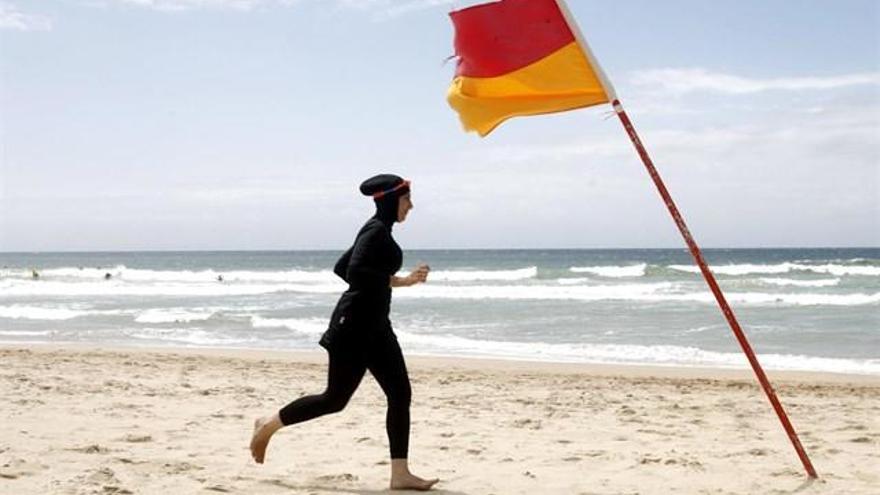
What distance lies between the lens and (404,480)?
5.19m

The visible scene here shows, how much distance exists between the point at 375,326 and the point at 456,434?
228 centimetres

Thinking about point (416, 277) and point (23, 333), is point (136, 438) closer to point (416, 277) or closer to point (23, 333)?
point (416, 277)

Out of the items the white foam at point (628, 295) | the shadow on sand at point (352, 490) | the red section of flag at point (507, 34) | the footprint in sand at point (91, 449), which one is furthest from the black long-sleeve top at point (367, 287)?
the white foam at point (628, 295)

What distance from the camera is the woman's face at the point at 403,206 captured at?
5.12m

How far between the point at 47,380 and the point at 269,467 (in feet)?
16.4

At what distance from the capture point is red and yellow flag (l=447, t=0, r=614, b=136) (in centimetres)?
540

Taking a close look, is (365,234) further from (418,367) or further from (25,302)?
(25,302)

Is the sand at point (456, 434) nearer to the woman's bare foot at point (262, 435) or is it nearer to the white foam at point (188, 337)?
the woman's bare foot at point (262, 435)

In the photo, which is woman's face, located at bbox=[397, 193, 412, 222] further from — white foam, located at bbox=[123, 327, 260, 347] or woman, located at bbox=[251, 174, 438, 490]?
white foam, located at bbox=[123, 327, 260, 347]

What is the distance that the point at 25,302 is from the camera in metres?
28.2

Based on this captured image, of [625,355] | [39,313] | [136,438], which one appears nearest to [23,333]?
[39,313]

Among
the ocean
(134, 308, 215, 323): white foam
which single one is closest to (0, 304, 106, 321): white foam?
the ocean

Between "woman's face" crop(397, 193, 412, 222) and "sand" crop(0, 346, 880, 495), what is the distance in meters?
1.52

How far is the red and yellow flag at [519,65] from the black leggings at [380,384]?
1.45m
